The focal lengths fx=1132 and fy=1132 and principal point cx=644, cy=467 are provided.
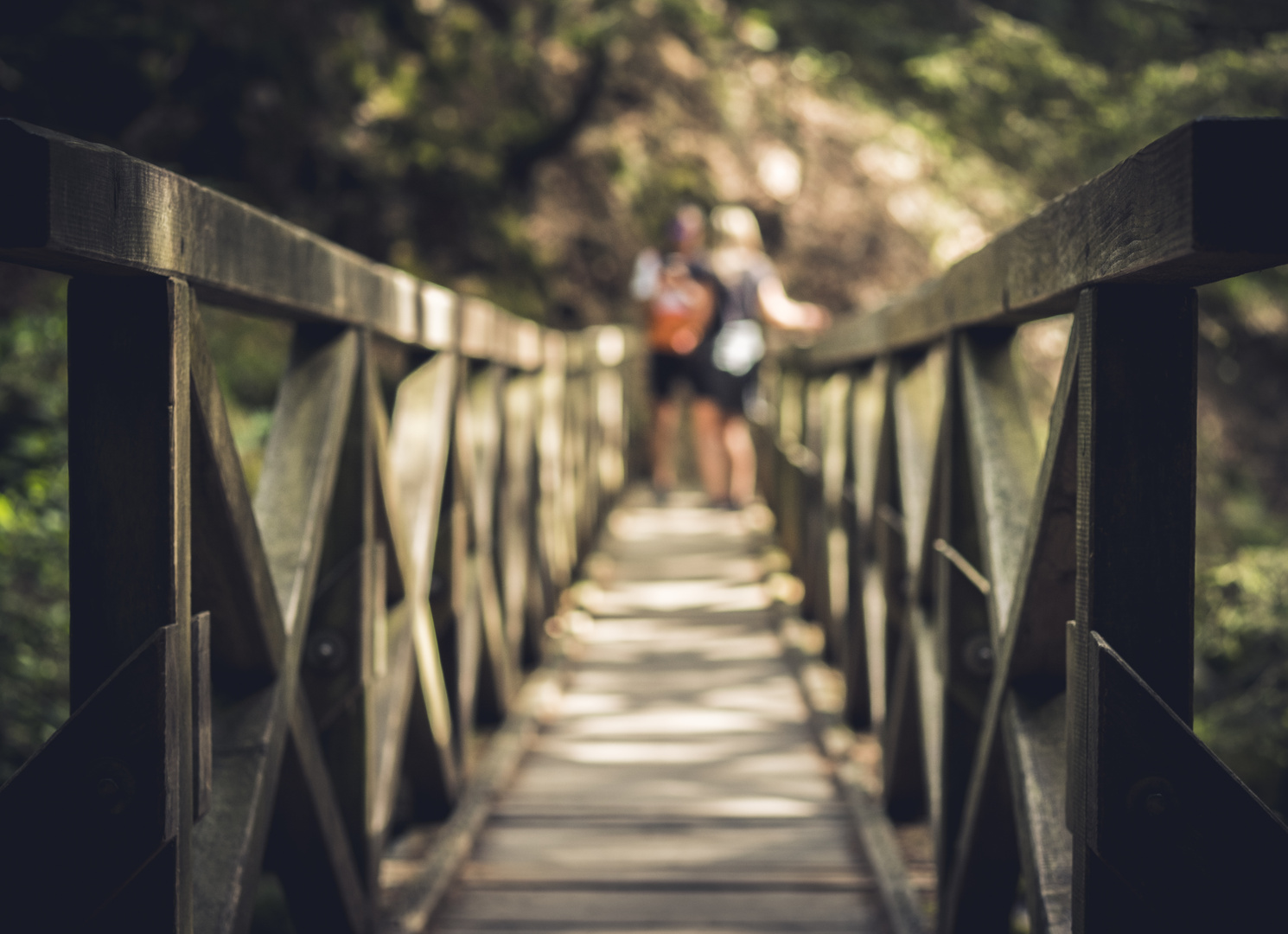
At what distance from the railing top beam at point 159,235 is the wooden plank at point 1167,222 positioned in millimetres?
1069

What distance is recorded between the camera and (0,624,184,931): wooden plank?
1.23 meters

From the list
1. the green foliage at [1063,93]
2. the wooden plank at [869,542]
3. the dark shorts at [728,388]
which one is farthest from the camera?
the dark shorts at [728,388]

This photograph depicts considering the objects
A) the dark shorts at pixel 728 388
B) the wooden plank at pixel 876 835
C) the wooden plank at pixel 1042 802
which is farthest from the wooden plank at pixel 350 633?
the dark shorts at pixel 728 388

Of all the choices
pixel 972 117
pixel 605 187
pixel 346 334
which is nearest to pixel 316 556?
pixel 346 334

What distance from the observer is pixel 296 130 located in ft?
25.6

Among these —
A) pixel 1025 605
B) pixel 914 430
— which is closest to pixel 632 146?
pixel 914 430

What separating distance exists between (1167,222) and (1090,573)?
0.42 meters

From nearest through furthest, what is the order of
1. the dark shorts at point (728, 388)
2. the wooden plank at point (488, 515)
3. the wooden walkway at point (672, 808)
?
the wooden walkway at point (672, 808) < the wooden plank at point (488, 515) < the dark shorts at point (728, 388)

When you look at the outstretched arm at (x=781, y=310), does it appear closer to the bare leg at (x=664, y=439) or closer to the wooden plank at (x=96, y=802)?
the bare leg at (x=664, y=439)

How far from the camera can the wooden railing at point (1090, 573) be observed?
1.20 metres

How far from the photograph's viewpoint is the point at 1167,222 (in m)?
1.12

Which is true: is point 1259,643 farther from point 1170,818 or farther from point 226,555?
point 226,555

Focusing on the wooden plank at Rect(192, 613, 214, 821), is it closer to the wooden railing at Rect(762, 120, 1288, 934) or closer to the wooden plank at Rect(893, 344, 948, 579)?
the wooden railing at Rect(762, 120, 1288, 934)

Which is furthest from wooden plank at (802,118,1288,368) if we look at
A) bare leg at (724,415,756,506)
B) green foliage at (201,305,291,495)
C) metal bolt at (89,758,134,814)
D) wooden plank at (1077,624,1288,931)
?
green foliage at (201,305,291,495)
